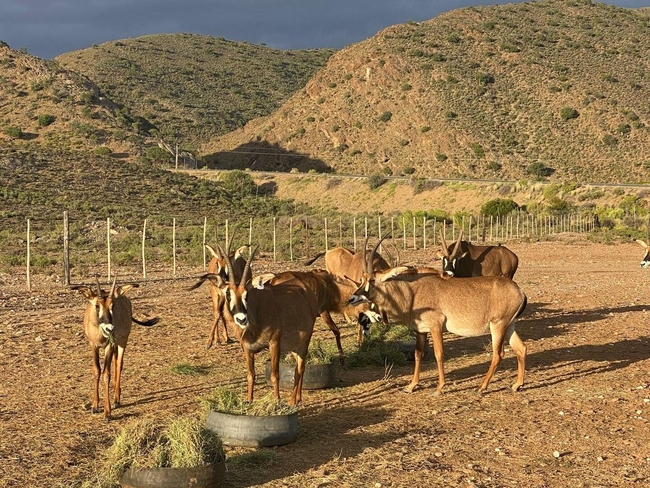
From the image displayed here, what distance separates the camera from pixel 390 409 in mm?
10445

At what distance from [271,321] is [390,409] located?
1.86 meters

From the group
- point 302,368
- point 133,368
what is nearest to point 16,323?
point 133,368

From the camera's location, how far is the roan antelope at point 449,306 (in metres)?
11.4

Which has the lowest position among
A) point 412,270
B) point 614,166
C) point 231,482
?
point 231,482

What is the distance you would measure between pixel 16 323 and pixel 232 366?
6.19m

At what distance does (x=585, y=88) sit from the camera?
92.2 m

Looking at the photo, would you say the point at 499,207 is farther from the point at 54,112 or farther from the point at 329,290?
the point at 329,290

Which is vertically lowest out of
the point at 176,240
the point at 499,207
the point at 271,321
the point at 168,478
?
the point at 168,478

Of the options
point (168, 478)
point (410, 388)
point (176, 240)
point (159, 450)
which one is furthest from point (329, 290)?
point (176, 240)

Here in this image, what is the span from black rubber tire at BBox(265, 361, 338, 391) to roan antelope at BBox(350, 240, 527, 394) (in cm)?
104

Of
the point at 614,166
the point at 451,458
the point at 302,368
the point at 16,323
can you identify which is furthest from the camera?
the point at 614,166

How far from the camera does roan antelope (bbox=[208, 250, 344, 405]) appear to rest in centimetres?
1005

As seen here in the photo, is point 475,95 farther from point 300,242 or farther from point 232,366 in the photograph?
point 232,366

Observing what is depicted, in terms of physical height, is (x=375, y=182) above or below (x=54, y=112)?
below
